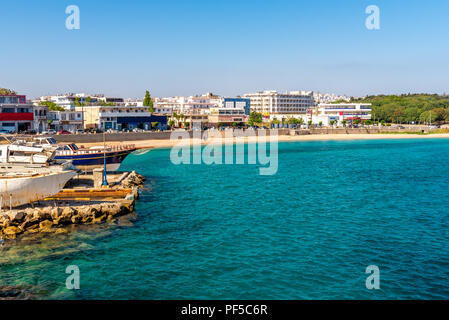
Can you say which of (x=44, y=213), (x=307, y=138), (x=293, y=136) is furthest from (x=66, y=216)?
(x=293, y=136)

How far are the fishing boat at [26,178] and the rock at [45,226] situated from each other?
121 inches

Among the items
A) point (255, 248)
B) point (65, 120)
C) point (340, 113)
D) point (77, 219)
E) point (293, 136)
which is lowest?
point (255, 248)

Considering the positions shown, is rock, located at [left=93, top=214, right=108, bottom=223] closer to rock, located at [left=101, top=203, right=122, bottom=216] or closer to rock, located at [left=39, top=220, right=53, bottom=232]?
rock, located at [left=101, top=203, right=122, bottom=216]

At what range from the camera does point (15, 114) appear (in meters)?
90.9

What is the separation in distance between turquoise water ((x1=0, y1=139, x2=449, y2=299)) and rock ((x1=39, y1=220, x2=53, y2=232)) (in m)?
2.21

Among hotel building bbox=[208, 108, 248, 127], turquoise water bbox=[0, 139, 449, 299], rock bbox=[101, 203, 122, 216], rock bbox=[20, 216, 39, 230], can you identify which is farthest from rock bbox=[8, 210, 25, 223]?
hotel building bbox=[208, 108, 248, 127]

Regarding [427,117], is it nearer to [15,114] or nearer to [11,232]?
[15,114]

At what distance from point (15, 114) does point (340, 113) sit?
128323mm

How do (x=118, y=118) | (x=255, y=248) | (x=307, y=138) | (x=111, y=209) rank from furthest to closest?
(x=307, y=138), (x=118, y=118), (x=111, y=209), (x=255, y=248)

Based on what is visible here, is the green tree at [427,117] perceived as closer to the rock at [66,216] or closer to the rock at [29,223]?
the rock at [66,216]

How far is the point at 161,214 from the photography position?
Result: 36.1 metres

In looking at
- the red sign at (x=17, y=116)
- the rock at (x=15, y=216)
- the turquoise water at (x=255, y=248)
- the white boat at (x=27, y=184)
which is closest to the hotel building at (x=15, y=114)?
the red sign at (x=17, y=116)

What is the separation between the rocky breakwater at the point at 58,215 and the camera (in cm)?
3022
